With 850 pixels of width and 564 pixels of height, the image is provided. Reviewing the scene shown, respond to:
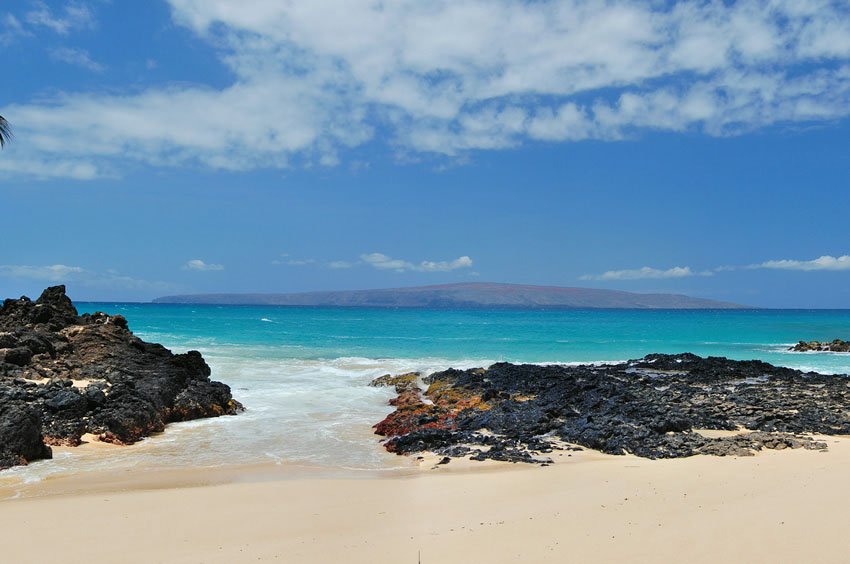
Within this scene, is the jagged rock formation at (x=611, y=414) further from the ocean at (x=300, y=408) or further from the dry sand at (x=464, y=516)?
the dry sand at (x=464, y=516)

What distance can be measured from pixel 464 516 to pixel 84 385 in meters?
11.5

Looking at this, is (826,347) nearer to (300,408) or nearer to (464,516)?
(300,408)

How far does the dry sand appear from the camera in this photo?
6.04m

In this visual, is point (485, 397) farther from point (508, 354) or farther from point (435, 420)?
point (508, 354)

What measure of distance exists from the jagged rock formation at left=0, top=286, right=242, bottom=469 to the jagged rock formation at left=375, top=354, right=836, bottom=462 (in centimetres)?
528

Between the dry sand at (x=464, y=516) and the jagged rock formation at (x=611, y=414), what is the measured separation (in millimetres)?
1313

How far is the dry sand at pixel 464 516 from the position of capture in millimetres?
6039

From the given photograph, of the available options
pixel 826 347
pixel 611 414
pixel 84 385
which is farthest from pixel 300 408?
pixel 826 347

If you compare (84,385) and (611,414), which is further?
(84,385)

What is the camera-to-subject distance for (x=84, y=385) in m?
14.6

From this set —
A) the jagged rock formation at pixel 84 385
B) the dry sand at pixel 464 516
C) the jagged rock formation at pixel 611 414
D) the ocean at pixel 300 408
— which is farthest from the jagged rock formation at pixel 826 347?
the jagged rock formation at pixel 84 385

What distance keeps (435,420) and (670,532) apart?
8.28 metres

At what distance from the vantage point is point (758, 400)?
16250mm

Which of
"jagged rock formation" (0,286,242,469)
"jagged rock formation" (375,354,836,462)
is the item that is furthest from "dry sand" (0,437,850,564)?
"jagged rock formation" (0,286,242,469)
